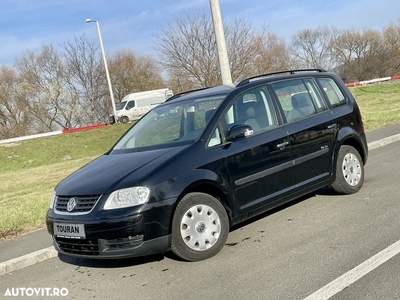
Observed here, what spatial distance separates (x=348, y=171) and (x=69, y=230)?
12.8 feet

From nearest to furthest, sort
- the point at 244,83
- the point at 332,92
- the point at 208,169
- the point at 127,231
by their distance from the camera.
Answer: the point at 127,231 < the point at 208,169 < the point at 244,83 < the point at 332,92

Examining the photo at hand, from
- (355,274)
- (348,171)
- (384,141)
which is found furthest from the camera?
(384,141)

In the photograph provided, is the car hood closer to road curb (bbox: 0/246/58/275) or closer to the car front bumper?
the car front bumper

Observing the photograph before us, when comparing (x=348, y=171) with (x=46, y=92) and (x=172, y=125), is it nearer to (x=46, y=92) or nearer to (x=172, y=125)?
(x=172, y=125)

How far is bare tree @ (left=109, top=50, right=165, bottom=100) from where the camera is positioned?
183 feet

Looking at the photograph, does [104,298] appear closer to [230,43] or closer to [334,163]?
[334,163]

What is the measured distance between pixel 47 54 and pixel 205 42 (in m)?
29.6

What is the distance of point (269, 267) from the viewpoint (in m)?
4.16

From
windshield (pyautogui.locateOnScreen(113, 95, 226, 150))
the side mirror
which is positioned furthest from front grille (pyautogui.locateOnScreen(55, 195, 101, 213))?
the side mirror

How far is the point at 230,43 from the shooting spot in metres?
24.3

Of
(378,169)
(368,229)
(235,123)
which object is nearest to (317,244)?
(368,229)

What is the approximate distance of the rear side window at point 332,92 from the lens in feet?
20.9

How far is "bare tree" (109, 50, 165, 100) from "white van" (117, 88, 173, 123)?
1573cm

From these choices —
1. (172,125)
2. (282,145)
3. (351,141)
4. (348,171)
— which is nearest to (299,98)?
(282,145)
